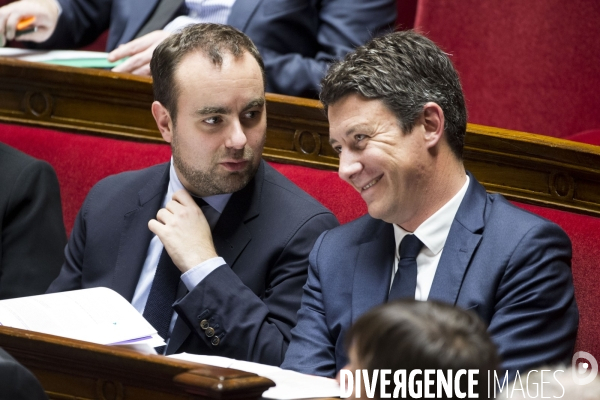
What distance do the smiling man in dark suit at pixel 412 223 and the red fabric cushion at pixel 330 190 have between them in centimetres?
23

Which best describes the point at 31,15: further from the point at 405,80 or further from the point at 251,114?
the point at 405,80

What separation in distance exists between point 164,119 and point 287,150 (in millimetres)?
257

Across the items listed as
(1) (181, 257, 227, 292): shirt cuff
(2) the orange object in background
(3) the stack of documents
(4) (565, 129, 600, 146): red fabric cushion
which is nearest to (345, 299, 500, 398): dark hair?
(3) the stack of documents

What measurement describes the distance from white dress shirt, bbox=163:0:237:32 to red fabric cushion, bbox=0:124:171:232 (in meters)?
0.28

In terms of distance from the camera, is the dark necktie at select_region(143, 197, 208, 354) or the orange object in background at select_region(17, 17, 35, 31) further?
the orange object in background at select_region(17, 17, 35, 31)

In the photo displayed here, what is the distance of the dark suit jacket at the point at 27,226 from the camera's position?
1.55m

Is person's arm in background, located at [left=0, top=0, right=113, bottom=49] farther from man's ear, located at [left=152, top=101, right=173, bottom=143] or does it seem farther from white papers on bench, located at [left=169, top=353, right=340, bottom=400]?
white papers on bench, located at [left=169, top=353, right=340, bottom=400]

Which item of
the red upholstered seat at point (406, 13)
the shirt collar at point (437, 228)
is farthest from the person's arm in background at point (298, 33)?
the shirt collar at point (437, 228)

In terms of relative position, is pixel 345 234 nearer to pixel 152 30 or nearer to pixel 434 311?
pixel 434 311

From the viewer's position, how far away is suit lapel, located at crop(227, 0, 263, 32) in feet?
5.94

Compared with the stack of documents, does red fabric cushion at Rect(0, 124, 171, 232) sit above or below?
above

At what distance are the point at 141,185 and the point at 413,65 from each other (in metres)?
0.53

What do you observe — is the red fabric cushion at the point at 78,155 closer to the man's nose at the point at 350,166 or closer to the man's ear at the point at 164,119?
the man's ear at the point at 164,119

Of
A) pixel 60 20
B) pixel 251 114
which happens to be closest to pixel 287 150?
pixel 251 114
